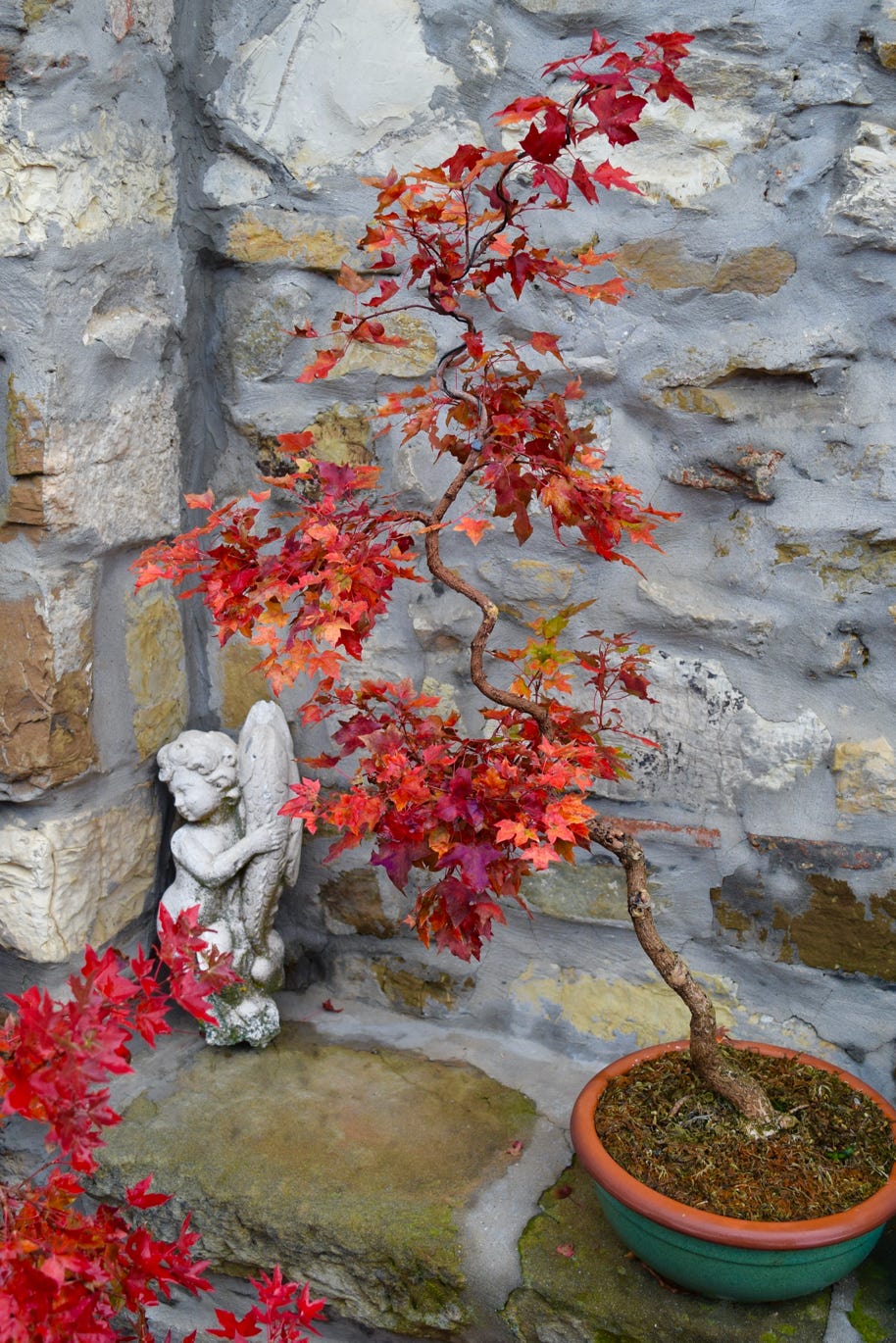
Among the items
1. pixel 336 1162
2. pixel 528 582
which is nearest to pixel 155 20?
pixel 528 582

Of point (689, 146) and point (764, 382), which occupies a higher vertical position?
point (689, 146)

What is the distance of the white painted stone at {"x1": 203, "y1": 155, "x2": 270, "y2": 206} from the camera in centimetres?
180

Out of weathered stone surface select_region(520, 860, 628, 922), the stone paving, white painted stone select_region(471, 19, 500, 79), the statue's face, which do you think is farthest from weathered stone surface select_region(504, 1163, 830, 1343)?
white painted stone select_region(471, 19, 500, 79)

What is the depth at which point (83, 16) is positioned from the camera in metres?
1.58

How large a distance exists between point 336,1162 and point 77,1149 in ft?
2.43

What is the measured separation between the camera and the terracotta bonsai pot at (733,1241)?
1.26 metres

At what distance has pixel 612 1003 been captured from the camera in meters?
1.84

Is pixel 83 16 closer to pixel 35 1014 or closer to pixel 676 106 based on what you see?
pixel 676 106

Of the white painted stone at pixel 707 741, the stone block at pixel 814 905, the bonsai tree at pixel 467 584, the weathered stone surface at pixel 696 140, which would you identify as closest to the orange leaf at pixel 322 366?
the bonsai tree at pixel 467 584

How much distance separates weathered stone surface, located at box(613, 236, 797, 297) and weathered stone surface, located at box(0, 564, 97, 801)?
0.92 meters

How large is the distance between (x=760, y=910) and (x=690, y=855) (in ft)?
0.42

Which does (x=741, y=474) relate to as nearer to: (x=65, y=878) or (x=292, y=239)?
(x=292, y=239)

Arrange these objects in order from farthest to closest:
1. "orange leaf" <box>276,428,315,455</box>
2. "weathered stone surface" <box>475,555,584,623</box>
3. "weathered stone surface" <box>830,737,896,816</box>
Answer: "weathered stone surface" <box>475,555,584,623</box> < "weathered stone surface" <box>830,737,896,816</box> < "orange leaf" <box>276,428,315,455</box>

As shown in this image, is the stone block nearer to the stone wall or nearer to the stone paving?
the stone wall
